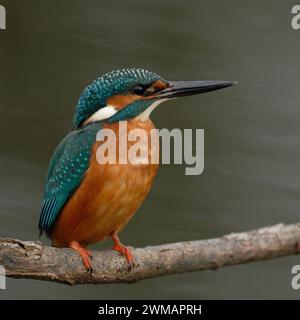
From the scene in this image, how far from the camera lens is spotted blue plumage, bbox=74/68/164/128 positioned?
3973 mm

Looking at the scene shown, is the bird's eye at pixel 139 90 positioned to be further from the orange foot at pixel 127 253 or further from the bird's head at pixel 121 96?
the orange foot at pixel 127 253

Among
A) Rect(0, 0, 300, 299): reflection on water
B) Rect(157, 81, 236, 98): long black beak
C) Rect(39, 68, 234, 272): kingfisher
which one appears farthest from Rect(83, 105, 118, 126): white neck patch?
Rect(0, 0, 300, 299): reflection on water

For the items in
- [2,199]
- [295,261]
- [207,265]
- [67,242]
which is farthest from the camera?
[2,199]

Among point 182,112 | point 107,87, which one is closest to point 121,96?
point 107,87

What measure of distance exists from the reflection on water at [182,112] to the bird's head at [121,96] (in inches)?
85.4

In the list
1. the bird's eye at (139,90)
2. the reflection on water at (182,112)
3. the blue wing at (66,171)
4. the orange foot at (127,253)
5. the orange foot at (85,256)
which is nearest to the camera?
the orange foot at (85,256)

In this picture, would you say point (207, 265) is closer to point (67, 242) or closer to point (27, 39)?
point (67, 242)

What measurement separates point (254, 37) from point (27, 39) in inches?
80.9

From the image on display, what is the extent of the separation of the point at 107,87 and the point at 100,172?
41cm

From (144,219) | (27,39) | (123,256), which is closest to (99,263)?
(123,256)

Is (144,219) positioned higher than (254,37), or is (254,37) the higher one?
(254,37)

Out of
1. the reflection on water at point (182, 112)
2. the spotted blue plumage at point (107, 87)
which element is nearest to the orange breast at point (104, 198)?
the spotted blue plumage at point (107, 87)

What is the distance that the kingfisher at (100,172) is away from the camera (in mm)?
3881

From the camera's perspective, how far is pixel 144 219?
6.33m
